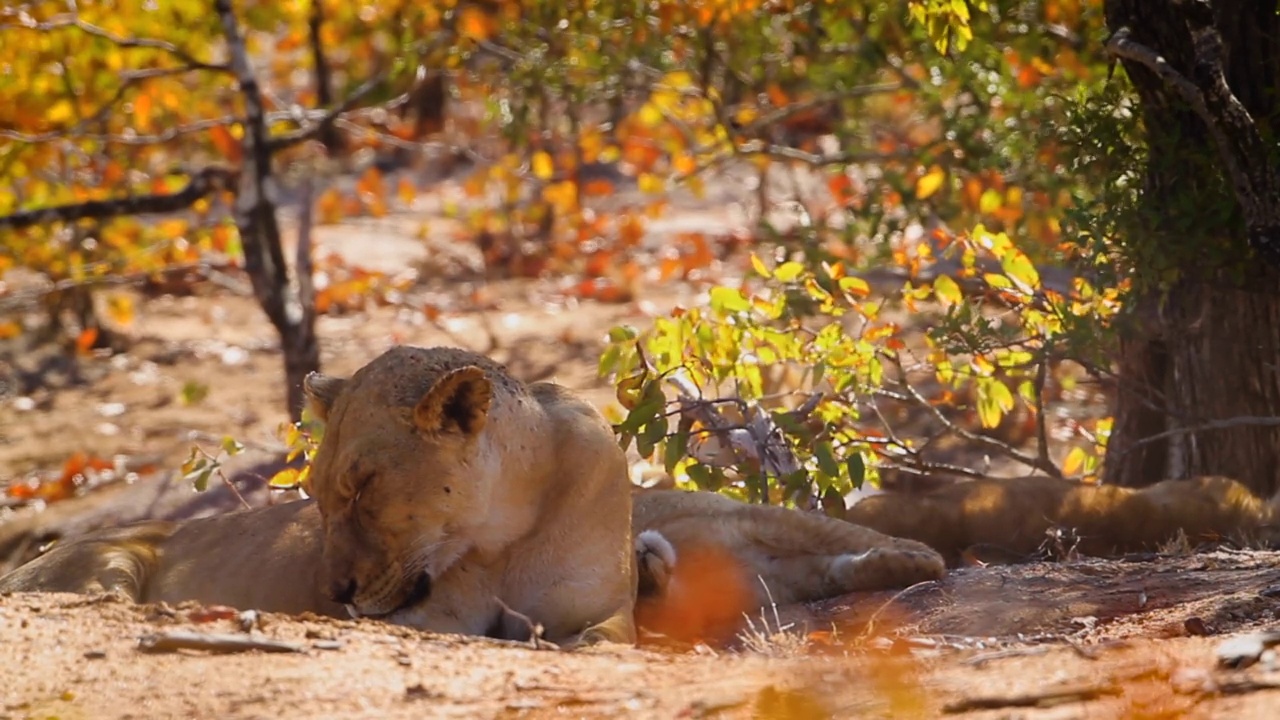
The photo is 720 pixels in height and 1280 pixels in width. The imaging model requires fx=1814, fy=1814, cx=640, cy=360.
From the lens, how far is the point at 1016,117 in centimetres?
1001

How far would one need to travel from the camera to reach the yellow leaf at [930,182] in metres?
10.3

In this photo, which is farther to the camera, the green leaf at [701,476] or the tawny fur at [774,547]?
the green leaf at [701,476]

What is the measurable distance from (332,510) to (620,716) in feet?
4.98

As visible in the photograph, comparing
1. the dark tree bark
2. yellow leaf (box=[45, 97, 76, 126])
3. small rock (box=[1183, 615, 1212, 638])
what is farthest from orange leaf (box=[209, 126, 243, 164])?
small rock (box=[1183, 615, 1212, 638])

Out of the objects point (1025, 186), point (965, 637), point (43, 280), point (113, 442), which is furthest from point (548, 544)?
point (43, 280)

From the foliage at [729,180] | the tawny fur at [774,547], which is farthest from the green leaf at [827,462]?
the tawny fur at [774,547]

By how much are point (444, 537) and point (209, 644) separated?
917 millimetres

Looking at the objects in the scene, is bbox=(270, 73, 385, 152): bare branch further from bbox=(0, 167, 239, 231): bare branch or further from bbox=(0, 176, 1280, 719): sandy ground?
bbox=(0, 176, 1280, 719): sandy ground

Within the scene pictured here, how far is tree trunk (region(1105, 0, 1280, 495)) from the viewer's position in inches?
254

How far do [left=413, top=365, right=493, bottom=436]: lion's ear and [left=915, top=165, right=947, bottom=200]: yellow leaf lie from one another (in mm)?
5642

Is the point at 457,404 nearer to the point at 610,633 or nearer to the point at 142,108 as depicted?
the point at 610,633

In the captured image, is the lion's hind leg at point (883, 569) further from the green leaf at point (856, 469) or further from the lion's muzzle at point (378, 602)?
the lion's muzzle at point (378, 602)

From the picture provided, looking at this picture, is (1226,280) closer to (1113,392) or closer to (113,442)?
(1113,392)

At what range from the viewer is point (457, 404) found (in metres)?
5.09
